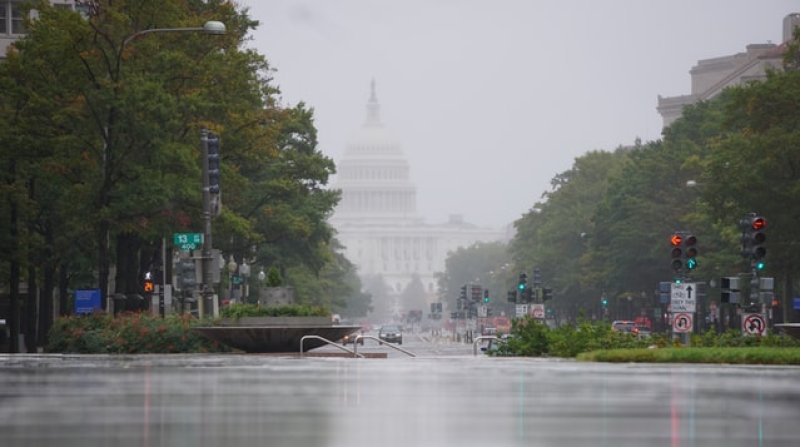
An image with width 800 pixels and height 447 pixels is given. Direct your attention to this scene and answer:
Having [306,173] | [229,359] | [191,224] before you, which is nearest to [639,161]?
[306,173]

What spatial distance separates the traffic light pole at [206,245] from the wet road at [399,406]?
15.7m

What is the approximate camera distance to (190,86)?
205ft

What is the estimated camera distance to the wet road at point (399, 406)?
57.4 ft

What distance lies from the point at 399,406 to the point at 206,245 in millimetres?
30678

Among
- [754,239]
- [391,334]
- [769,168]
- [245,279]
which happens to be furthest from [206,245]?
[391,334]

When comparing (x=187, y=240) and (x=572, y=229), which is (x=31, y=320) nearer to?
(x=187, y=240)

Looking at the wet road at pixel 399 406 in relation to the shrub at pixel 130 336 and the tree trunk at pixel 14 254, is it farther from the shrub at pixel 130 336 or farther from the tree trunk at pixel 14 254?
the tree trunk at pixel 14 254

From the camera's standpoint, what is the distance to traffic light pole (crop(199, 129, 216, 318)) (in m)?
51.2

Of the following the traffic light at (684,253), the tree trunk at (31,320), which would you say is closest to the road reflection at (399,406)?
the traffic light at (684,253)

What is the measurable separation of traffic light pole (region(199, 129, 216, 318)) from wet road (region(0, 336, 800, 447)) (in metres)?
15.7

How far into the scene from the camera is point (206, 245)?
52.3 meters

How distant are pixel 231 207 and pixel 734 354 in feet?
133

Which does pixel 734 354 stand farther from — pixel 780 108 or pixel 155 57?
pixel 780 108

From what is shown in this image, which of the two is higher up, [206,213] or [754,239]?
[206,213]
